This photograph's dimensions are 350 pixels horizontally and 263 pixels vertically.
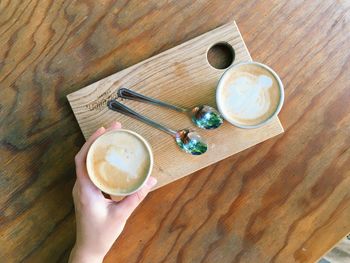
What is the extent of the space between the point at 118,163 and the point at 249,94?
311 millimetres

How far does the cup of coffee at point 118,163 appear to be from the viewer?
0.89 meters

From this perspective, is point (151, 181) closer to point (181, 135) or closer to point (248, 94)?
point (181, 135)

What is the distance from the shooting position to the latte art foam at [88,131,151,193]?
0.89 meters

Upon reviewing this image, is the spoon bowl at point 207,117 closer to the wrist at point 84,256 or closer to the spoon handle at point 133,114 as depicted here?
the spoon handle at point 133,114

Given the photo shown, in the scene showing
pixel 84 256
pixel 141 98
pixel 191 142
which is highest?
pixel 141 98

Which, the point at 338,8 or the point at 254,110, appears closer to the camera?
the point at 254,110

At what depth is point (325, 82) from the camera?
1021mm

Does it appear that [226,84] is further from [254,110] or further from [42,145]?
[42,145]

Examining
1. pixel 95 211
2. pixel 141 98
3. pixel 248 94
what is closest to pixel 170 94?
pixel 141 98

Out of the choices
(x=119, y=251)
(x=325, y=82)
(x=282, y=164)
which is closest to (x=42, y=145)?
(x=119, y=251)

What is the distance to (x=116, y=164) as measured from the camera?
89cm

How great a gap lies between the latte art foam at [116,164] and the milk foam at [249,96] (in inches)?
8.3

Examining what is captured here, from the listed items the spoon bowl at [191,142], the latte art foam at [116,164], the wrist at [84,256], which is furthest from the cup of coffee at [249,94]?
the wrist at [84,256]

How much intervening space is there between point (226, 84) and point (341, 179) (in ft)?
1.20
